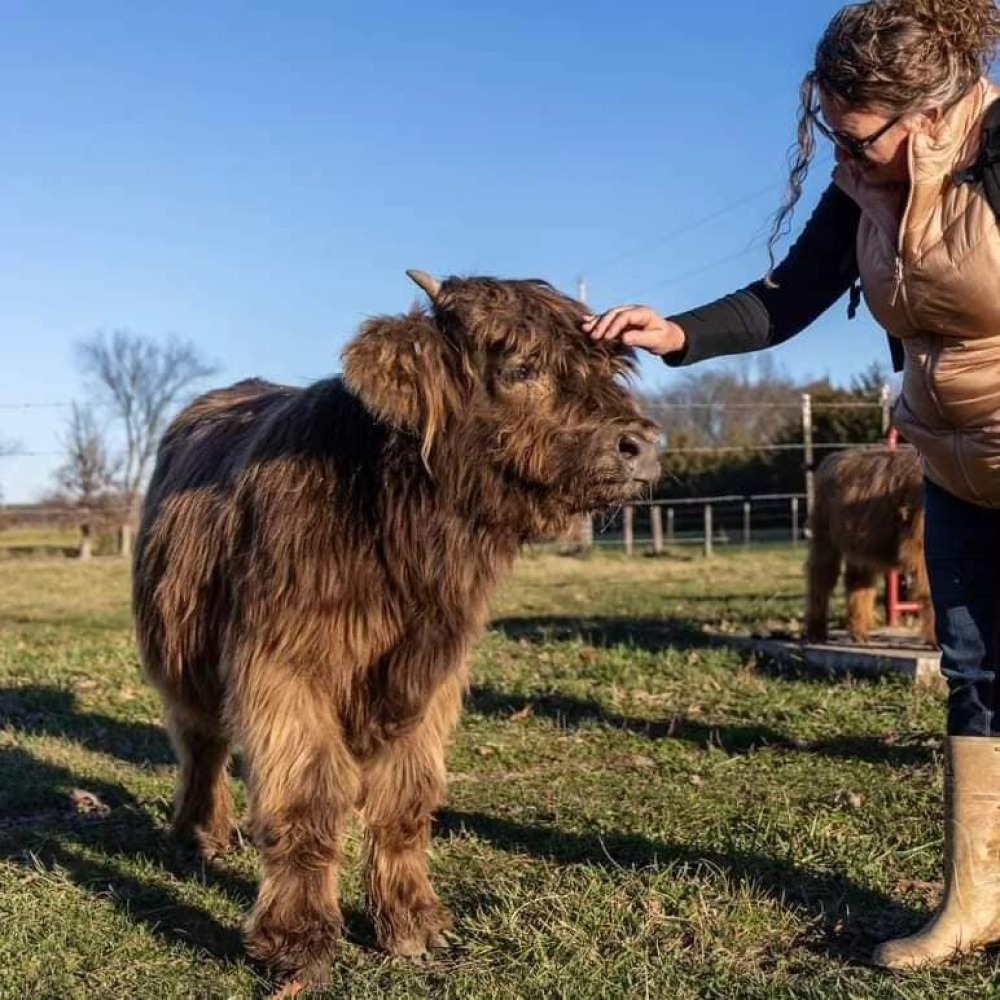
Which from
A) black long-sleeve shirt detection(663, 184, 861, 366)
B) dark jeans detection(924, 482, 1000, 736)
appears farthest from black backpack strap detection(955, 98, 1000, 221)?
dark jeans detection(924, 482, 1000, 736)

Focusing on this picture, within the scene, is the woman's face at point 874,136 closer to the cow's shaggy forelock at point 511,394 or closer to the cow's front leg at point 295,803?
the cow's shaggy forelock at point 511,394

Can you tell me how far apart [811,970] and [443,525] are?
1.58 meters

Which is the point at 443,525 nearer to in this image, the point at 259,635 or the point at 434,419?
the point at 434,419

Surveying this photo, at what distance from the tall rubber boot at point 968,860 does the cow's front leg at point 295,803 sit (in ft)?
5.10

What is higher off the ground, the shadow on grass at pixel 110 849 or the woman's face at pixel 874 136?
the woman's face at pixel 874 136

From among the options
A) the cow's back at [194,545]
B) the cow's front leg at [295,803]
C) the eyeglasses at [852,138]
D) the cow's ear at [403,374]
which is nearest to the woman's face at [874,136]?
the eyeglasses at [852,138]

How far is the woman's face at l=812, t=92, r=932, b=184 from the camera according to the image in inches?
119

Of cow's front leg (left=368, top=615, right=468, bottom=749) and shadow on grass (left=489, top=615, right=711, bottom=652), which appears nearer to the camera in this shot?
cow's front leg (left=368, top=615, right=468, bottom=749)

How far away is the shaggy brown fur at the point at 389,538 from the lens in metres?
3.54

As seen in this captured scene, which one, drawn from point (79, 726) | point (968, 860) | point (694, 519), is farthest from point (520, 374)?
point (694, 519)

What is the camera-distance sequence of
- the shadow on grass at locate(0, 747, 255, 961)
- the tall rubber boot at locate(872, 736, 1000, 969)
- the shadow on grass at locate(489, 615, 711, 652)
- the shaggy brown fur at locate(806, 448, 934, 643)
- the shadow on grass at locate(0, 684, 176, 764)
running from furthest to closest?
the shadow on grass at locate(489, 615, 711, 652) → the shaggy brown fur at locate(806, 448, 934, 643) → the shadow on grass at locate(0, 684, 176, 764) → the shadow on grass at locate(0, 747, 255, 961) → the tall rubber boot at locate(872, 736, 1000, 969)

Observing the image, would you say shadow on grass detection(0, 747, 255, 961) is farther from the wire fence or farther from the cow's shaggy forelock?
the wire fence

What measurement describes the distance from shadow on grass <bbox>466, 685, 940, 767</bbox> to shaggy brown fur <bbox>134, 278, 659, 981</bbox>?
9.54ft

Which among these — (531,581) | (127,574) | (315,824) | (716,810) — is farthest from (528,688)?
(127,574)
